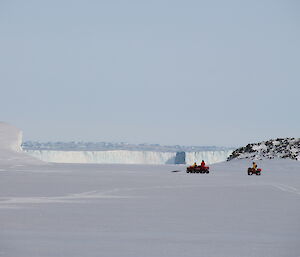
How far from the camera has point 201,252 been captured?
1430 centimetres

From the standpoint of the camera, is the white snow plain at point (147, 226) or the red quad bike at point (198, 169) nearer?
the white snow plain at point (147, 226)

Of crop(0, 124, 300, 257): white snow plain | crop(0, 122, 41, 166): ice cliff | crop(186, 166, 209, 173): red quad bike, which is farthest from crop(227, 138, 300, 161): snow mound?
crop(0, 124, 300, 257): white snow plain

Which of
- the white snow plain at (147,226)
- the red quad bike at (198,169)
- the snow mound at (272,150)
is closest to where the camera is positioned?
the white snow plain at (147,226)

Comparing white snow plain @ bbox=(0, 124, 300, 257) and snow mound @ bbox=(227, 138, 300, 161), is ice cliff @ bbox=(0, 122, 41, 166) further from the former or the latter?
white snow plain @ bbox=(0, 124, 300, 257)

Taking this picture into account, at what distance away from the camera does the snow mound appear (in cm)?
10831

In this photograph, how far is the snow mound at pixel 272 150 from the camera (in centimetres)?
10831

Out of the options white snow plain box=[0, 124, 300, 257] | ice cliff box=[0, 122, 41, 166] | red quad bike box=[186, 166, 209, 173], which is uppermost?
ice cliff box=[0, 122, 41, 166]

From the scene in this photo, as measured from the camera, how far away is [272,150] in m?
112

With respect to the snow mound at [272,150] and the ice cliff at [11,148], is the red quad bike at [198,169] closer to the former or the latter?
the ice cliff at [11,148]

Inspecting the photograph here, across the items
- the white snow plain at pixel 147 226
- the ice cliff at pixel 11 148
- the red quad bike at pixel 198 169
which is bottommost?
the white snow plain at pixel 147 226

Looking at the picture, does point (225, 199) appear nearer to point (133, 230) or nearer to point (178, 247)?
point (133, 230)

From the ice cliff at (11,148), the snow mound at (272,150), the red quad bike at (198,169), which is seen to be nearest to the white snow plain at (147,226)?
the red quad bike at (198,169)

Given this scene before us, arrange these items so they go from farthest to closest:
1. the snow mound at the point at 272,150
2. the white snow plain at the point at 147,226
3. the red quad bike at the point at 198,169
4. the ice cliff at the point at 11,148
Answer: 1. the snow mound at the point at 272,150
2. the ice cliff at the point at 11,148
3. the red quad bike at the point at 198,169
4. the white snow plain at the point at 147,226

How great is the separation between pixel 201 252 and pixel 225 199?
1506 centimetres
